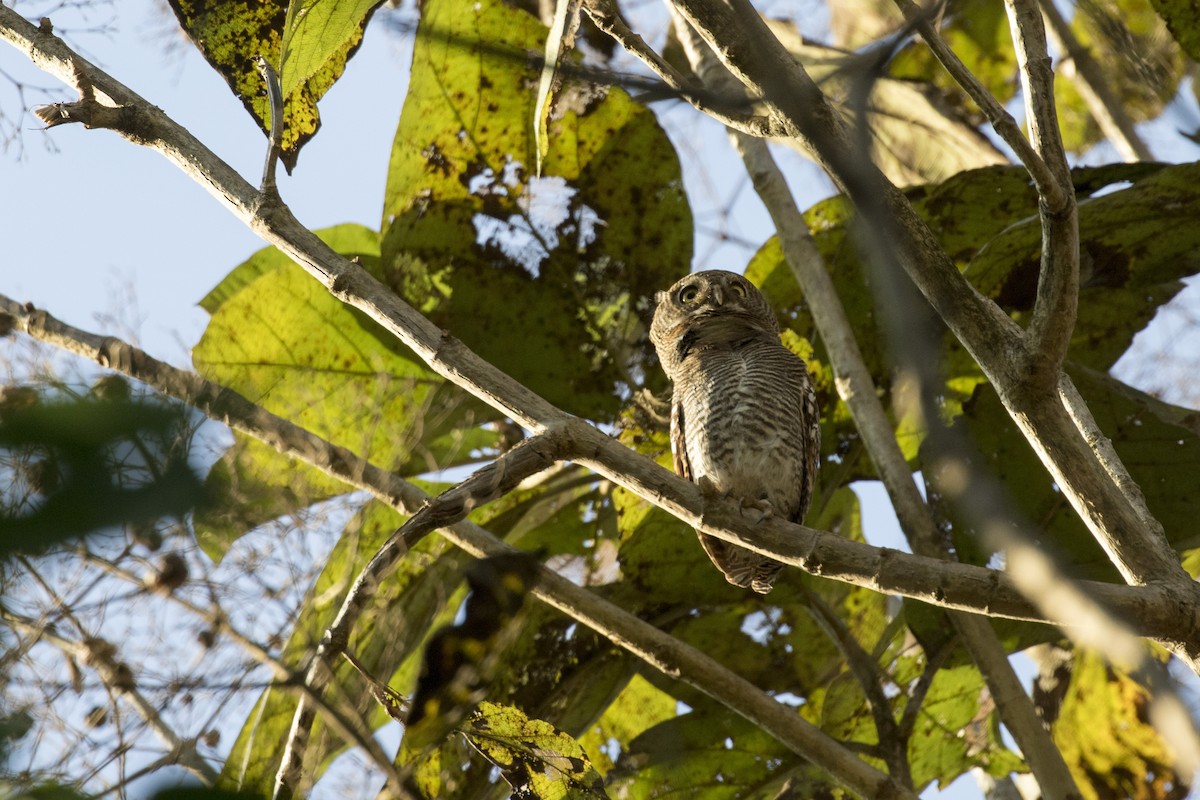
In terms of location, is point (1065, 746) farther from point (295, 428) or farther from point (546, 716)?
point (295, 428)

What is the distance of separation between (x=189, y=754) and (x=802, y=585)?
9.48ft

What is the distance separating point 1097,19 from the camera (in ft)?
9.94

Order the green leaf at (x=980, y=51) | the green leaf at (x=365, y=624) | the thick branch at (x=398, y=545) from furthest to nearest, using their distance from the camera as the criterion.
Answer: the green leaf at (x=980, y=51) < the green leaf at (x=365, y=624) < the thick branch at (x=398, y=545)

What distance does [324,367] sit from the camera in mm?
4391

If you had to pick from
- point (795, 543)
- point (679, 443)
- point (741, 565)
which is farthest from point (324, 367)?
point (795, 543)

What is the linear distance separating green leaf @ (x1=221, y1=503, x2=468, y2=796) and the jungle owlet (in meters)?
1.00

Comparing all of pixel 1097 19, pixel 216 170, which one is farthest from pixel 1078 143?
pixel 216 170

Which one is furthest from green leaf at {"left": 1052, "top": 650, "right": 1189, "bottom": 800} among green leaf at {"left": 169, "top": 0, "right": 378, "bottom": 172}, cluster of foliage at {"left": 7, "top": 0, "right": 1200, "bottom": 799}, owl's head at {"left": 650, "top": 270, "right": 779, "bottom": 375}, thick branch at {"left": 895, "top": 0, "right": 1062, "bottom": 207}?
green leaf at {"left": 169, "top": 0, "right": 378, "bottom": 172}

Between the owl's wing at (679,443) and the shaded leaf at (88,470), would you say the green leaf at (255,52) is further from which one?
the shaded leaf at (88,470)

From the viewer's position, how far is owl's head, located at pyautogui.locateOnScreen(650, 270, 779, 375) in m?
4.50

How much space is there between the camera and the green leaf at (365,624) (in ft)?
9.50

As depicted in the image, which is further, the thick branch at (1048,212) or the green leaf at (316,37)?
the green leaf at (316,37)

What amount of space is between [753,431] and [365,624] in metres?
1.54

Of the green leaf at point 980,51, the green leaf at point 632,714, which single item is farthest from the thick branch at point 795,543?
the green leaf at point 980,51
